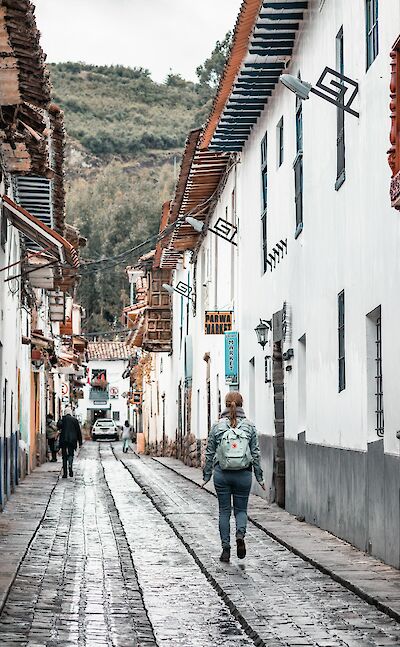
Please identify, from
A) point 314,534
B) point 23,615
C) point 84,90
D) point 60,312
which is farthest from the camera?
point 84,90

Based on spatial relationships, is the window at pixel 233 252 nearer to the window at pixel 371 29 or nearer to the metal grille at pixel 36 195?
the metal grille at pixel 36 195

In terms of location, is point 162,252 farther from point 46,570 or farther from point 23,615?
point 23,615

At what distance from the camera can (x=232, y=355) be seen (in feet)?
86.8

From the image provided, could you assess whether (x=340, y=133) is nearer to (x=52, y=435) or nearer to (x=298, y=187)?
(x=298, y=187)

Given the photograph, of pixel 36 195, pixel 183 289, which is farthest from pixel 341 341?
pixel 183 289

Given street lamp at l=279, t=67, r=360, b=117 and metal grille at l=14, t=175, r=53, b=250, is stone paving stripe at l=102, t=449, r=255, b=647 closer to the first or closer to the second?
street lamp at l=279, t=67, r=360, b=117

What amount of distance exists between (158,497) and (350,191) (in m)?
11.1

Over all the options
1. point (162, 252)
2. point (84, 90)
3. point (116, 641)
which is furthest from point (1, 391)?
point (84, 90)

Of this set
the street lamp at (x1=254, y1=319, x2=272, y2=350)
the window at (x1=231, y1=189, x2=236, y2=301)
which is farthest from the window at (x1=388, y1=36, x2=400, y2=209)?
the window at (x1=231, y1=189, x2=236, y2=301)

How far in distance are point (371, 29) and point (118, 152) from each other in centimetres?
13873

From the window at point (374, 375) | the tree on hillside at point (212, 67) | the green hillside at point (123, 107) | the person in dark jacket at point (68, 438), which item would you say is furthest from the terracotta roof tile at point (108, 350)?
the window at point (374, 375)

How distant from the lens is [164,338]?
4966 centimetres

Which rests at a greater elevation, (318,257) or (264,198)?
(264,198)

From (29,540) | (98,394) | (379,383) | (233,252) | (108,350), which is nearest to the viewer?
(379,383)
